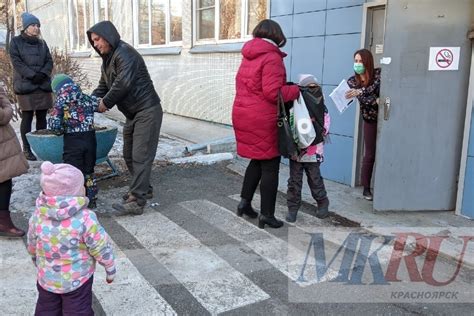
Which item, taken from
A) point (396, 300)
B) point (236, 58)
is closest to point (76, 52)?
point (236, 58)

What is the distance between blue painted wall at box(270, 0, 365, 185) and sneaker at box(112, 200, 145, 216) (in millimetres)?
2488

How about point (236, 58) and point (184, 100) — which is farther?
point (184, 100)

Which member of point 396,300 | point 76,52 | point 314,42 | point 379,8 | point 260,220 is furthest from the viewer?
point 76,52

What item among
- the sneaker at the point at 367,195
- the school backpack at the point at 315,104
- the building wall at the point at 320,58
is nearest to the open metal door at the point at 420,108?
the sneaker at the point at 367,195

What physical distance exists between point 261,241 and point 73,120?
2063mm

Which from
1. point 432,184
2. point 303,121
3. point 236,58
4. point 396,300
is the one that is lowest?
point 396,300

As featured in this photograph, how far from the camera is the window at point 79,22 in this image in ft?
56.5

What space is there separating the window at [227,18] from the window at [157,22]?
85cm

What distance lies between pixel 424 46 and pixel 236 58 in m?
4.90

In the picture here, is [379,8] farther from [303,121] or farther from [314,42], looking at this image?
[303,121]

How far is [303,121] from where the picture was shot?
4.23 metres

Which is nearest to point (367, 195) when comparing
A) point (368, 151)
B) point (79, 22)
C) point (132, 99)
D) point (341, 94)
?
point (368, 151)

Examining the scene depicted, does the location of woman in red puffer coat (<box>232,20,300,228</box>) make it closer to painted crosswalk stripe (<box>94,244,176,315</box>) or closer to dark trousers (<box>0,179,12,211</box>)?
painted crosswalk stripe (<box>94,244,176,315</box>)

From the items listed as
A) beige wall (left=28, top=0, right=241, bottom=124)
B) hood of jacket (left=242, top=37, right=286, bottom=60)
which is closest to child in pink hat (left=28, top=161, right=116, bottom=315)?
hood of jacket (left=242, top=37, right=286, bottom=60)
